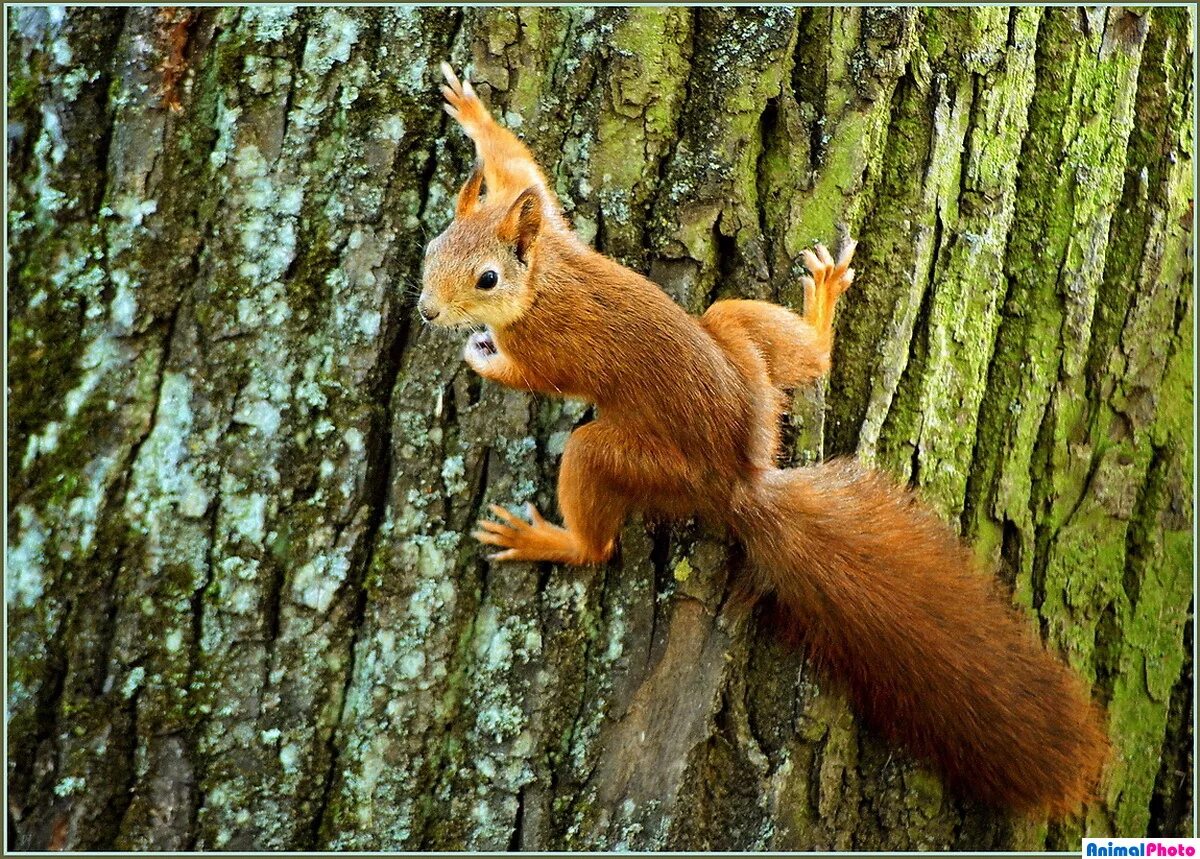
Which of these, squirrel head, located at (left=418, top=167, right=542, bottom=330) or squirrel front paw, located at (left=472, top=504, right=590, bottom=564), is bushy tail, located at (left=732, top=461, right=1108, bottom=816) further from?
squirrel head, located at (left=418, top=167, right=542, bottom=330)

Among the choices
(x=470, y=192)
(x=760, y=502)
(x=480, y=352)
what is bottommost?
(x=760, y=502)

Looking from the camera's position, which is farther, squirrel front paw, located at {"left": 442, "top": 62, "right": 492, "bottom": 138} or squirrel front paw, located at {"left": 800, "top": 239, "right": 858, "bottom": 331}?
squirrel front paw, located at {"left": 800, "top": 239, "right": 858, "bottom": 331}

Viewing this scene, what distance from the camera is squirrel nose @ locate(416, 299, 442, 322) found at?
229 cm

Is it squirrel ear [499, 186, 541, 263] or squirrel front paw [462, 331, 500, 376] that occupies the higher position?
squirrel ear [499, 186, 541, 263]

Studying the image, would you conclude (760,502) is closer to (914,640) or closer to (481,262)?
(914,640)

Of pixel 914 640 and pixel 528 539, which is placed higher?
pixel 528 539

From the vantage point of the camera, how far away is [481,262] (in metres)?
2.40

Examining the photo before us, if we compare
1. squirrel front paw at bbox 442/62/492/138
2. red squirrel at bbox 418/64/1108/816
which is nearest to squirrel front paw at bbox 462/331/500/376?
red squirrel at bbox 418/64/1108/816

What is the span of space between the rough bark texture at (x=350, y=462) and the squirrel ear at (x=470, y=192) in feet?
0.17

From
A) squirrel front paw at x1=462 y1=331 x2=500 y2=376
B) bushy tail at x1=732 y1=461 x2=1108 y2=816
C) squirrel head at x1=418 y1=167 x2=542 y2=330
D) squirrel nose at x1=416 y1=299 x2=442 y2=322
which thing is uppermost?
squirrel head at x1=418 y1=167 x2=542 y2=330

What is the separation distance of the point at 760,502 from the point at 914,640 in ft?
1.56

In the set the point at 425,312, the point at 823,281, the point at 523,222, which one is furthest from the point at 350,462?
the point at 823,281

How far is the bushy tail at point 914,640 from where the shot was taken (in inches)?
91.9

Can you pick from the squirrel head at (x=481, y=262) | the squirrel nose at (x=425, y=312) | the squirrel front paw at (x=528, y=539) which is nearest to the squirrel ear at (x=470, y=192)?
the squirrel head at (x=481, y=262)
